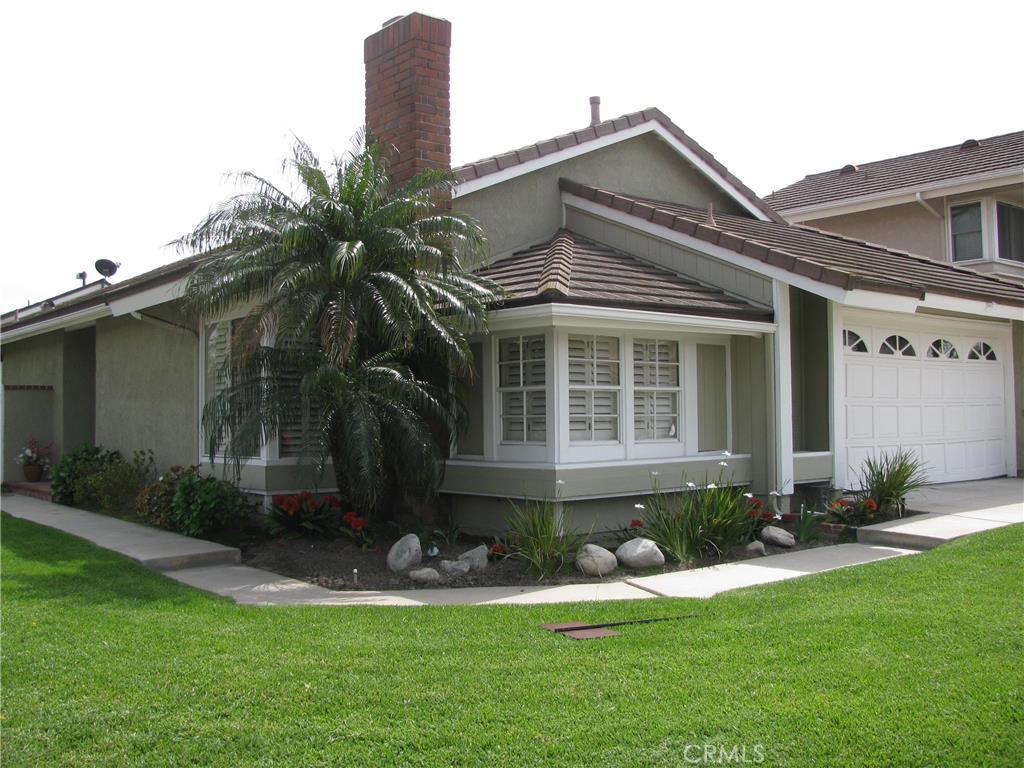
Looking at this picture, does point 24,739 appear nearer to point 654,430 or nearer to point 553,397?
point 553,397

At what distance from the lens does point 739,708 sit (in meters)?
4.83

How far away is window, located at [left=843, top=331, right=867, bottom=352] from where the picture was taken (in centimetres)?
1263

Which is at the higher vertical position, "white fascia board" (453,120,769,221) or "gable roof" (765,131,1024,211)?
"gable roof" (765,131,1024,211)

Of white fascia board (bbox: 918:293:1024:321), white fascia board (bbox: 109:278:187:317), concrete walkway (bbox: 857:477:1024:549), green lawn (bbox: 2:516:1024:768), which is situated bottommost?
green lawn (bbox: 2:516:1024:768)

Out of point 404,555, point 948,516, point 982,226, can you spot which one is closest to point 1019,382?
point 982,226

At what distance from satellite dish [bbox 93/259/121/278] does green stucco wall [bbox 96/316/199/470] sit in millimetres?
7791

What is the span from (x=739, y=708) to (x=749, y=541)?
567cm

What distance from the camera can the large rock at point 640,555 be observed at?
919cm

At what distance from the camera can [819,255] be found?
12.5 metres

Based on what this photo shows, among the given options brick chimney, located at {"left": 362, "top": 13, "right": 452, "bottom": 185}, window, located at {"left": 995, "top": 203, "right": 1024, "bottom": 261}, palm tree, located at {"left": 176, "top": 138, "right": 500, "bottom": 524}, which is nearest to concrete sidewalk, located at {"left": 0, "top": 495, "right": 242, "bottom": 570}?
palm tree, located at {"left": 176, "top": 138, "right": 500, "bottom": 524}

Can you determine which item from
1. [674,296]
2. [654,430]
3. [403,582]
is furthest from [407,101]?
[403,582]

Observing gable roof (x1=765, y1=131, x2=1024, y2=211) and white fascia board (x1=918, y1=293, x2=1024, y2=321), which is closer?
white fascia board (x1=918, y1=293, x2=1024, y2=321)

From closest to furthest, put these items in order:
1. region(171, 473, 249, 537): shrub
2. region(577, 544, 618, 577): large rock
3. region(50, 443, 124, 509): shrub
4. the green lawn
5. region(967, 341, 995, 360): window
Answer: the green lawn, region(577, 544, 618, 577): large rock, region(171, 473, 249, 537): shrub, region(50, 443, 124, 509): shrub, region(967, 341, 995, 360): window

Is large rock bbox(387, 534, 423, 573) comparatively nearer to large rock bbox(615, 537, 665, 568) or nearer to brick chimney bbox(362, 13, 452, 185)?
large rock bbox(615, 537, 665, 568)
